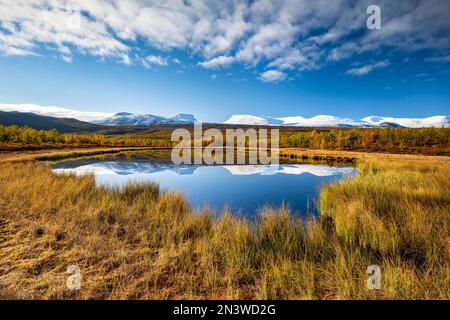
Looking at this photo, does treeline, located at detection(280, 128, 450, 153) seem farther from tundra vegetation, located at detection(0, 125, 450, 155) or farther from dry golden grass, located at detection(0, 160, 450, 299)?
dry golden grass, located at detection(0, 160, 450, 299)

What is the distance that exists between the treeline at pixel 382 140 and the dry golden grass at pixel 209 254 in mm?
56099

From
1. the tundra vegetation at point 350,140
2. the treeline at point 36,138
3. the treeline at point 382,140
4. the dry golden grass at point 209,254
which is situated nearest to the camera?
the dry golden grass at point 209,254

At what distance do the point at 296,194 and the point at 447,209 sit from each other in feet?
20.4

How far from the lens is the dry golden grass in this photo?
3.02 meters

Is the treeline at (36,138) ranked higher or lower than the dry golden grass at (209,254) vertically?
higher

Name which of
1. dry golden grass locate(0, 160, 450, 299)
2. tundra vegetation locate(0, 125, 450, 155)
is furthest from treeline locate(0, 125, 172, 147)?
dry golden grass locate(0, 160, 450, 299)

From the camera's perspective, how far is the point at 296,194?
11656 mm

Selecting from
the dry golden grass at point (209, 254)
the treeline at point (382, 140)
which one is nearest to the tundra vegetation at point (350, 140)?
the treeline at point (382, 140)

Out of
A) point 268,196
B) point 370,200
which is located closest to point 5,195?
point 268,196

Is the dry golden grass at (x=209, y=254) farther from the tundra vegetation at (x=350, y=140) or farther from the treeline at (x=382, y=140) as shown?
the treeline at (x=382, y=140)

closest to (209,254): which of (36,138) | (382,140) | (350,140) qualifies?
(36,138)

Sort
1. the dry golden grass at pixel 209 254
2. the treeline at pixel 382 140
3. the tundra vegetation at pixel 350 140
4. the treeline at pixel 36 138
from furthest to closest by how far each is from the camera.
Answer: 1. the treeline at pixel 382 140
2. the tundra vegetation at pixel 350 140
3. the treeline at pixel 36 138
4. the dry golden grass at pixel 209 254

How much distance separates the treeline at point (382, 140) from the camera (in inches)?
2064
